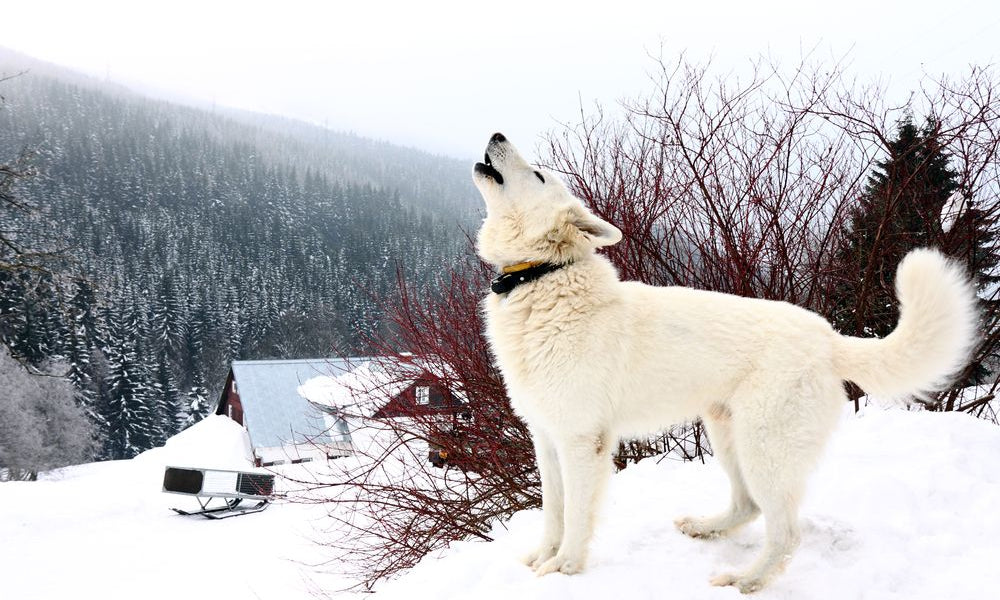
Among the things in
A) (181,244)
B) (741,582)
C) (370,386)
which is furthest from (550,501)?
(181,244)

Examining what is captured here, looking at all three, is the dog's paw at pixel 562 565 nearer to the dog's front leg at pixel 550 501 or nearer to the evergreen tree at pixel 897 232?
the dog's front leg at pixel 550 501

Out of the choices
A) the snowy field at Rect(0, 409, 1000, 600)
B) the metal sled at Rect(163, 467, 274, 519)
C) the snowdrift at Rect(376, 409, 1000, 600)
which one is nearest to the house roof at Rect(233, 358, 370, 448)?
the metal sled at Rect(163, 467, 274, 519)

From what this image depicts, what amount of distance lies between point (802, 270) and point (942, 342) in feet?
10.8

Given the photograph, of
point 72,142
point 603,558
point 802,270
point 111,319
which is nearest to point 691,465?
point 603,558

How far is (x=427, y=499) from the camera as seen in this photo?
6.00 m

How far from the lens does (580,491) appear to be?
8.22 feet

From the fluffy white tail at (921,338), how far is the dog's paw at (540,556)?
4.95 ft

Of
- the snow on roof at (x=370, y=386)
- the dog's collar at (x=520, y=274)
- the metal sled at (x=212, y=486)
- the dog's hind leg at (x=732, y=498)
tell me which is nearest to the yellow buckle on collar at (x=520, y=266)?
the dog's collar at (x=520, y=274)

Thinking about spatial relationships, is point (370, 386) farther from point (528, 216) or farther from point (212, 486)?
point (212, 486)

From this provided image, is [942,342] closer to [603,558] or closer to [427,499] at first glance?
[603,558]

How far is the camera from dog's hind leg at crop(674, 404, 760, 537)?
280cm

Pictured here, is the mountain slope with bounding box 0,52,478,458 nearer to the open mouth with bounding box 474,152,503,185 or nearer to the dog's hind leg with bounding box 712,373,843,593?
the open mouth with bounding box 474,152,503,185

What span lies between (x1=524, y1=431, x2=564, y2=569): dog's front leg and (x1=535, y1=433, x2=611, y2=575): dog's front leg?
188 millimetres

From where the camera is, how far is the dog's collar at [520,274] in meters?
2.79
